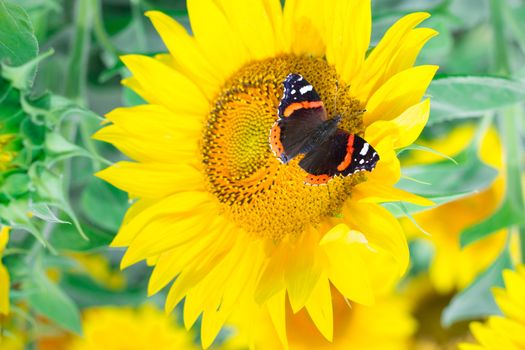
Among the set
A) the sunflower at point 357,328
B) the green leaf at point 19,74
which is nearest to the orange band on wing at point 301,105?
the green leaf at point 19,74

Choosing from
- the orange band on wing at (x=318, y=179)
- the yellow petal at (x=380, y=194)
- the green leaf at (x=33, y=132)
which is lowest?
the yellow petal at (x=380, y=194)

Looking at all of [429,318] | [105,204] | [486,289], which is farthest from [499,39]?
[429,318]

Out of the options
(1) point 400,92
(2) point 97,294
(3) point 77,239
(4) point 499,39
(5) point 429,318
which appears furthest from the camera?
(5) point 429,318

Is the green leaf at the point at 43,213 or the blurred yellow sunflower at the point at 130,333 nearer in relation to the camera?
the green leaf at the point at 43,213

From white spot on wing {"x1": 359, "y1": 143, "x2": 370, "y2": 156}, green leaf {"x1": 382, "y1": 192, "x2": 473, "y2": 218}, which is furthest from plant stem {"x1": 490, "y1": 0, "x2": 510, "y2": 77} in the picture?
white spot on wing {"x1": 359, "y1": 143, "x2": 370, "y2": 156}

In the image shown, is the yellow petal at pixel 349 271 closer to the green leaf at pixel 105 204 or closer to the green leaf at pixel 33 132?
the green leaf at pixel 33 132

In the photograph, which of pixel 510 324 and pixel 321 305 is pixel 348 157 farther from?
pixel 510 324
